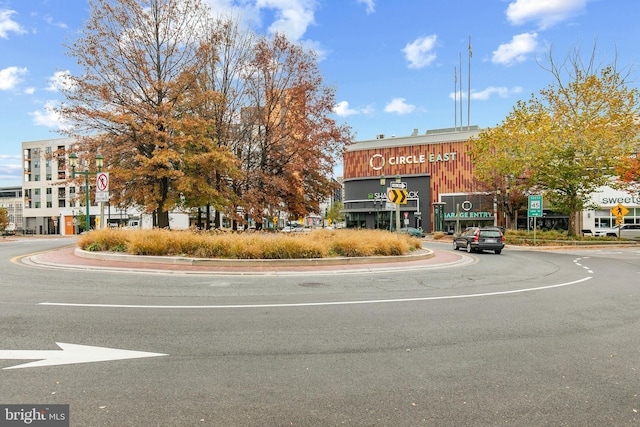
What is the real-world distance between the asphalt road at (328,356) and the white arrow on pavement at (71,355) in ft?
0.39

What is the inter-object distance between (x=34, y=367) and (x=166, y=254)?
37.8ft

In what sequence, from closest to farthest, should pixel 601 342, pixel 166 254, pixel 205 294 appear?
1. pixel 601 342
2. pixel 205 294
3. pixel 166 254

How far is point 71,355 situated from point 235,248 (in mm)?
9990

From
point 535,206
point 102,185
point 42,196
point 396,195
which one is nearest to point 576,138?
point 535,206

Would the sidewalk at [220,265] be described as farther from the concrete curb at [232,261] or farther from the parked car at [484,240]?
the parked car at [484,240]

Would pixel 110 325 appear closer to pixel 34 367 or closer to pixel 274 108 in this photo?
pixel 34 367

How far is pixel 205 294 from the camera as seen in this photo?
915cm

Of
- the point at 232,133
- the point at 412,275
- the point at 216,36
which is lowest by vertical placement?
the point at 412,275

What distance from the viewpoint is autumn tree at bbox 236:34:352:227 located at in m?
28.8

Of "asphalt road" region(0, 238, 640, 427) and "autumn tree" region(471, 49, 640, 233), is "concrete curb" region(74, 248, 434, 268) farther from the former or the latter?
"autumn tree" region(471, 49, 640, 233)

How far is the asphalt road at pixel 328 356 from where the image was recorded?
11.8ft

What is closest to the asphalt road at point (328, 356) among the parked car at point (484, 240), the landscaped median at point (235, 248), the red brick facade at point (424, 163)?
the landscaped median at point (235, 248)

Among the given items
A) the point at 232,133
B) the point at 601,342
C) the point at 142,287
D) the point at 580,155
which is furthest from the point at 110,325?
the point at 580,155

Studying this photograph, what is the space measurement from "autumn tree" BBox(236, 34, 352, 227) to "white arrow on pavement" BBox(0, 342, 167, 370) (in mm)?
22788
